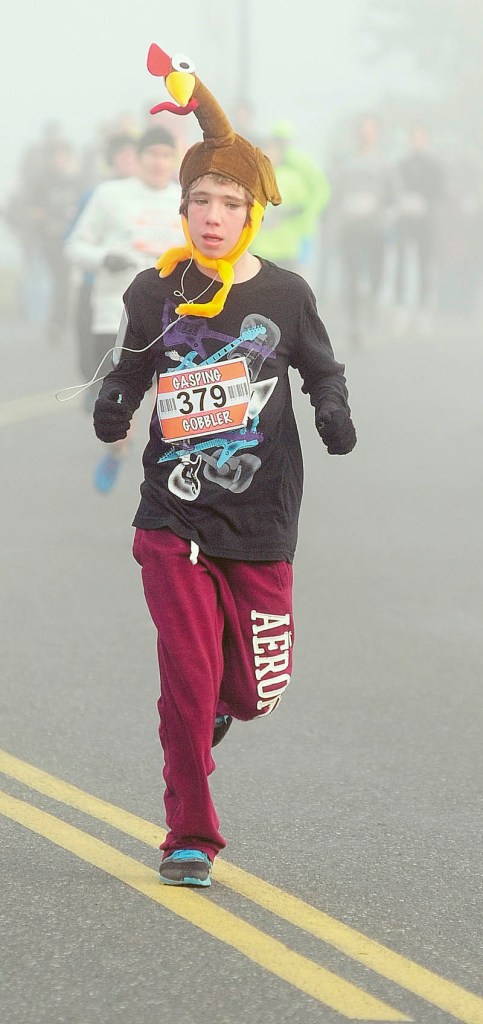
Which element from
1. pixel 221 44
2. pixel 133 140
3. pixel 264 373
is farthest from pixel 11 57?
pixel 264 373

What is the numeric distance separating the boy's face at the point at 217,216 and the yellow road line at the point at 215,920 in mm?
1363

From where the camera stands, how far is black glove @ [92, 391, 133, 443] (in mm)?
4621

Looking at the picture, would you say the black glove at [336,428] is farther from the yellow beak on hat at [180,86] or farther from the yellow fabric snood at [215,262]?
the yellow beak on hat at [180,86]

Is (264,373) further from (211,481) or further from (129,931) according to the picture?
(129,931)

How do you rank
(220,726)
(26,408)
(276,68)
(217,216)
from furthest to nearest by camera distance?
(276,68), (26,408), (220,726), (217,216)

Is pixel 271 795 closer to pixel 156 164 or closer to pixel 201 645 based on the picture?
pixel 201 645

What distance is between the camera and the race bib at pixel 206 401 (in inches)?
177

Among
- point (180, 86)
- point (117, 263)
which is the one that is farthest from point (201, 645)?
point (117, 263)

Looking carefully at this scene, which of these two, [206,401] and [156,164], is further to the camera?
[156,164]

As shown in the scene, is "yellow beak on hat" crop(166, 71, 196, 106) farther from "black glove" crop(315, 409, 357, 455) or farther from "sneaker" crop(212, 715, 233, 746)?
"sneaker" crop(212, 715, 233, 746)

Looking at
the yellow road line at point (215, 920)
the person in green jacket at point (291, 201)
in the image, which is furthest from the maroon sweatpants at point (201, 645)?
the person in green jacket at point (291, 201)

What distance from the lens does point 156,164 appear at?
10.2 metres

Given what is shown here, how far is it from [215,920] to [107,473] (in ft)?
21.2

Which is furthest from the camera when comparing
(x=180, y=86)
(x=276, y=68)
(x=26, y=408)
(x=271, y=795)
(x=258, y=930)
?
(x=276, y=68)
